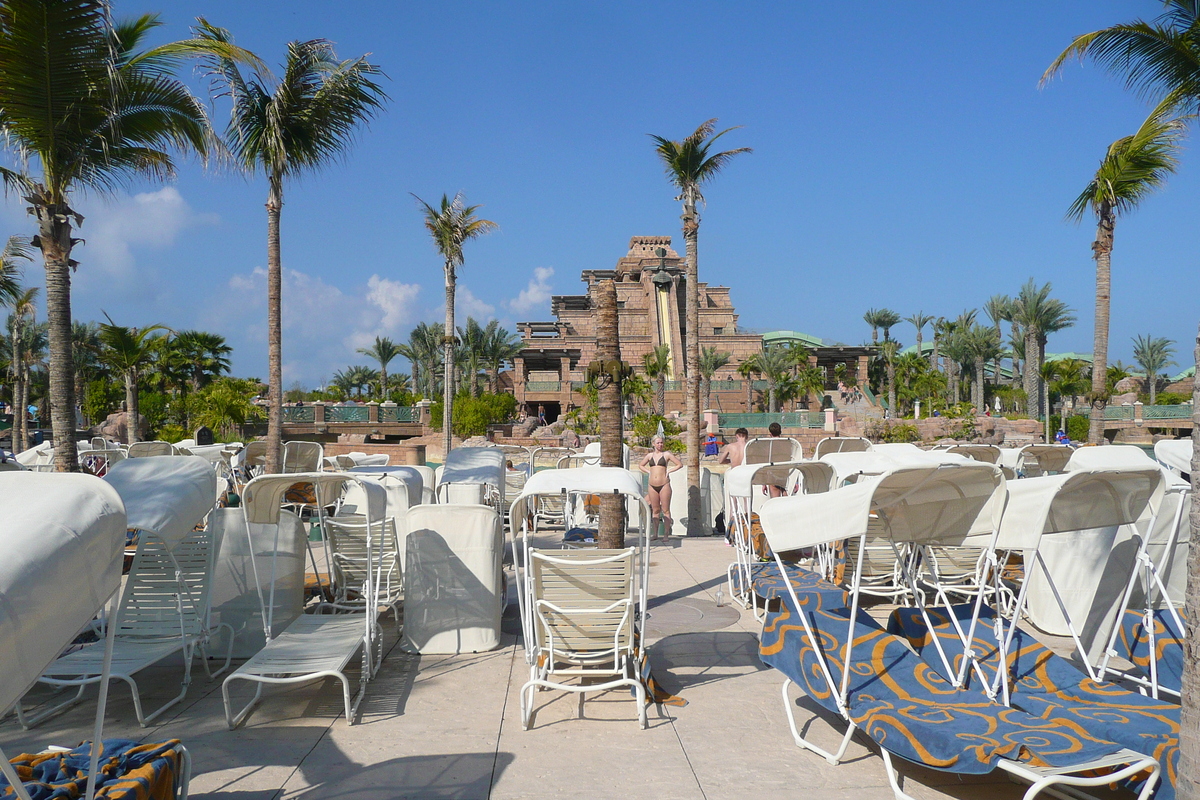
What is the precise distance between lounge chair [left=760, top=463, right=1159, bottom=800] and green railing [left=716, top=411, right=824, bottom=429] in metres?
36.4

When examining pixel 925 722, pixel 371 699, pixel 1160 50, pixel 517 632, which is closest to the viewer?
pixel 925 722

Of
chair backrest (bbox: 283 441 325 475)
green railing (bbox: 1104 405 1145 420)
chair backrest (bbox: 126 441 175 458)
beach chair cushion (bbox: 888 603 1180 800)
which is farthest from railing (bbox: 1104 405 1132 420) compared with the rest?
chair backrest (bbox: 126 441 175 458)

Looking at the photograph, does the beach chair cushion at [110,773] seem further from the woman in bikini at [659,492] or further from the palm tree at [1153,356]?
the palm tree at [1153,356]

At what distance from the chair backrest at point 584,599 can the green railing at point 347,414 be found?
35.4 metres

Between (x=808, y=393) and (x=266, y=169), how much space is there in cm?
4863

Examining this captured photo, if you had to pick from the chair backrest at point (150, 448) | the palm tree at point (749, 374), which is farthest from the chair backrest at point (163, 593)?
the palm tree at point (749, 374)

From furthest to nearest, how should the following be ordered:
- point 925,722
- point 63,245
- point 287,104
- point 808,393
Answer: point 808,393
point 287,104
point 63,245
point 925,722

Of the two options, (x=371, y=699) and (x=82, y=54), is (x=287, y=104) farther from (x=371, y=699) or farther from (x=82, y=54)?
(x=371, y=699)

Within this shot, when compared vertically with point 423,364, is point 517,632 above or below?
below

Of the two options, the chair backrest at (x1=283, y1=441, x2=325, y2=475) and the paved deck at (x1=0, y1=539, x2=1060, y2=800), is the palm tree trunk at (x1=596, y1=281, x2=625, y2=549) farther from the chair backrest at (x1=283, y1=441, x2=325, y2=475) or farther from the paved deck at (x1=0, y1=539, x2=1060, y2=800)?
the chair backrest at (x1=283, y1=441, x2=325, y2=475)

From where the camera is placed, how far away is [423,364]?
66438mm

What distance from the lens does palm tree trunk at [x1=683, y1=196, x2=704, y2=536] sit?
1285 centimetres

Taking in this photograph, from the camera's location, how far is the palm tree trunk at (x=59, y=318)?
729cm

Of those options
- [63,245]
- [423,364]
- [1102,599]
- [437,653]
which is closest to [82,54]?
[63,245]
